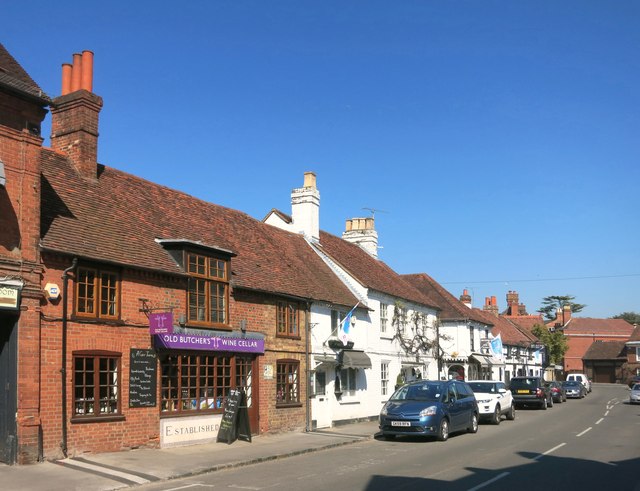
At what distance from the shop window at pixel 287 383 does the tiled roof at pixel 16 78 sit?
10722 millimetres

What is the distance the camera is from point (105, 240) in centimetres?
1566

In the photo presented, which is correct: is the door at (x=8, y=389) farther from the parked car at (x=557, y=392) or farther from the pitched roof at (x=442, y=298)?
the parked car at (x=557, y=392)

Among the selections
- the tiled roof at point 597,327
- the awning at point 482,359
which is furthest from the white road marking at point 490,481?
the tiled roof at point 597,327

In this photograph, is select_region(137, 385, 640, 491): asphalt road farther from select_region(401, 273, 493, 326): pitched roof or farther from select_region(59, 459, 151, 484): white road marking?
select_region(401, 273, 493, 326): pitched roof

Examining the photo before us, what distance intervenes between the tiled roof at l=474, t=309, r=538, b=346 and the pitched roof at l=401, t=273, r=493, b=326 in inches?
369

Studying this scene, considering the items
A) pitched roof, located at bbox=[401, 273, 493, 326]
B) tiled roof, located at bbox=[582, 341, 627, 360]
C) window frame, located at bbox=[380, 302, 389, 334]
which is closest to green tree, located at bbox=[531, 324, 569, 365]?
tiled roof, located at bbox=[582, 341, 627, 360]

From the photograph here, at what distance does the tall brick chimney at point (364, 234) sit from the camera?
118 ft

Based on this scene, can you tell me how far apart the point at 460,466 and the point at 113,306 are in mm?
8390

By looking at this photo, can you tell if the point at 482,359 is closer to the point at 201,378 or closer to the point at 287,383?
the point at 287,383

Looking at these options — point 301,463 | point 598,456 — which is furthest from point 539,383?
point 301,463

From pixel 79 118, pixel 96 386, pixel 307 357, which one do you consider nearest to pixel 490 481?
pixel 96 386

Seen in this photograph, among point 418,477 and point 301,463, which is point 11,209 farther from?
point 418,477

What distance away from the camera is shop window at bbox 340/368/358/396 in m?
25.3

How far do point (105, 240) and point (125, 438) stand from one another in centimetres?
455
